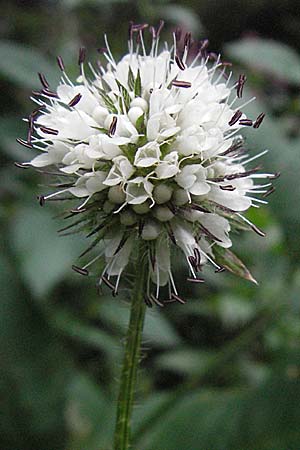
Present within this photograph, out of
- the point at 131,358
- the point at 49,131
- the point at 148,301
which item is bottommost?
the point at 131,358

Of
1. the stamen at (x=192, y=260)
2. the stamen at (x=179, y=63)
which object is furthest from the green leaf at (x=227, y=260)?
the stamen at (x=179, y=63)

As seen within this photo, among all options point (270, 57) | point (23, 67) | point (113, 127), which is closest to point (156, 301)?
point (113, 127)

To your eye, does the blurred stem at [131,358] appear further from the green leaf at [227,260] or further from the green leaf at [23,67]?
the green leaf at [23,67]

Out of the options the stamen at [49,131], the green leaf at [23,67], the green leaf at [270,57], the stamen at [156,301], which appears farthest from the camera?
the green leaf at [23,67]

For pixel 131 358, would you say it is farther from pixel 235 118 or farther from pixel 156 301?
pixel 235 118

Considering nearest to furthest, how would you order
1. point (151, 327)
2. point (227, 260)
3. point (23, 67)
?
point (227, 260), point (23, 67), point (151, 327)

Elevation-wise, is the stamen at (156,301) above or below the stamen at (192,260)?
below

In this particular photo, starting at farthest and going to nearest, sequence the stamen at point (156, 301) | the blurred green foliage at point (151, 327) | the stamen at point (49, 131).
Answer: the blurred green foliage at point (151, 327) < the stamen at point (49, 131) < the stamen at point (156, 301)
